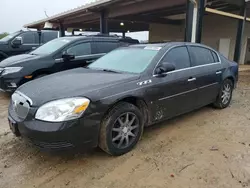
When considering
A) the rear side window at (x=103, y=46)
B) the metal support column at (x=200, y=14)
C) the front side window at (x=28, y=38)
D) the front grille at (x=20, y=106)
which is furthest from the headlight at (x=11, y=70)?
the metal support column at (x=200, y=14)

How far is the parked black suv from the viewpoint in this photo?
28.2 feet

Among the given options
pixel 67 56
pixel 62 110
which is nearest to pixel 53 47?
pixel 67 56

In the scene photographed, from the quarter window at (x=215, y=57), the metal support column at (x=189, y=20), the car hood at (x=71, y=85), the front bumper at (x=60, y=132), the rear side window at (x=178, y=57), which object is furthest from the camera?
the metal support column at (x=189, y=20)

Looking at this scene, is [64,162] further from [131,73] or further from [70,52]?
[70,52]

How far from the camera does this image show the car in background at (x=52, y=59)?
5195mm

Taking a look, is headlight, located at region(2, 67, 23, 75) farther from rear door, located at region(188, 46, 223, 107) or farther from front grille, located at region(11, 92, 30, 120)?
rear door, located at region(188, 46, 223, 107)

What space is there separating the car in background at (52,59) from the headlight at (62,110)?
3259mm

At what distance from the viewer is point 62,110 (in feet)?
7.79

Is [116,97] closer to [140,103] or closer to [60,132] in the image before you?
[140,103]

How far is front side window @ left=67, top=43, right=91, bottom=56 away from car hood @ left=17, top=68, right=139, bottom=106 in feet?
9.09

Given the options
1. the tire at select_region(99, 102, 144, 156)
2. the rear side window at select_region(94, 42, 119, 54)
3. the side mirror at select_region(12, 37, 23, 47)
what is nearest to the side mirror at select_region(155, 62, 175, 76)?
the tire at select_region(99, 102, 144, 156)

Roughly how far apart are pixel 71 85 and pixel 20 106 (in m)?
0.67

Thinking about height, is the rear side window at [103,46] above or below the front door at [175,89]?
above

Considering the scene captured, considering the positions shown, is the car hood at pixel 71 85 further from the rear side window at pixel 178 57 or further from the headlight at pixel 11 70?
the headlight at pixel 11 70
